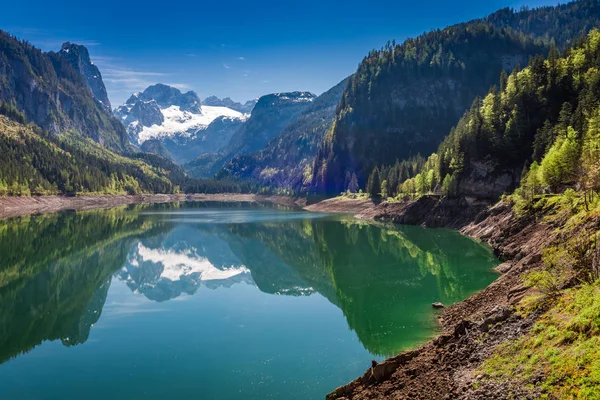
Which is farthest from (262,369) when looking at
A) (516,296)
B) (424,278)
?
(424,278)

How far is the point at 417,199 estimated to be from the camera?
456 ft

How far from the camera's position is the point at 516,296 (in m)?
32.3

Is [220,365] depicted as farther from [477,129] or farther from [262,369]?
[477,129]

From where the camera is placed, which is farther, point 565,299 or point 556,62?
point 556,62

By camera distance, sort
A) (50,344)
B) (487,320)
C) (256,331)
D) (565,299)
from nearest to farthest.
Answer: (565,299) < (487,320) < (50,344) < (256,331)

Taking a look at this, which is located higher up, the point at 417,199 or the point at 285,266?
the point at 417,199

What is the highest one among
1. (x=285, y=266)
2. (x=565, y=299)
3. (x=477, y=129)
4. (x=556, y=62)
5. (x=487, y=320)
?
(x=556, y=62)

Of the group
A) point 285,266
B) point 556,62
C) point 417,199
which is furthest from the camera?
point 417,199

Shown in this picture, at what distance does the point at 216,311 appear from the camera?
50.8 meters

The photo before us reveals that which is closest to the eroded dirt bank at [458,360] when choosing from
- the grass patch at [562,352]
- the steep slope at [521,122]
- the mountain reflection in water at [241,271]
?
the grass patch at [562,352]

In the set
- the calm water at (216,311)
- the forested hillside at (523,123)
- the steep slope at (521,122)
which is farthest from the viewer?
the steep slope at (521,122)

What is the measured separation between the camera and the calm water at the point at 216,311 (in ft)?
101

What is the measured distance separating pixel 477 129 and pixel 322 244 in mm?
58510

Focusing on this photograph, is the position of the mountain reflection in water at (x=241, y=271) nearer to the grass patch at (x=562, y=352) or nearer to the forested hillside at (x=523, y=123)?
the grass patch at (x=562, y=352)
